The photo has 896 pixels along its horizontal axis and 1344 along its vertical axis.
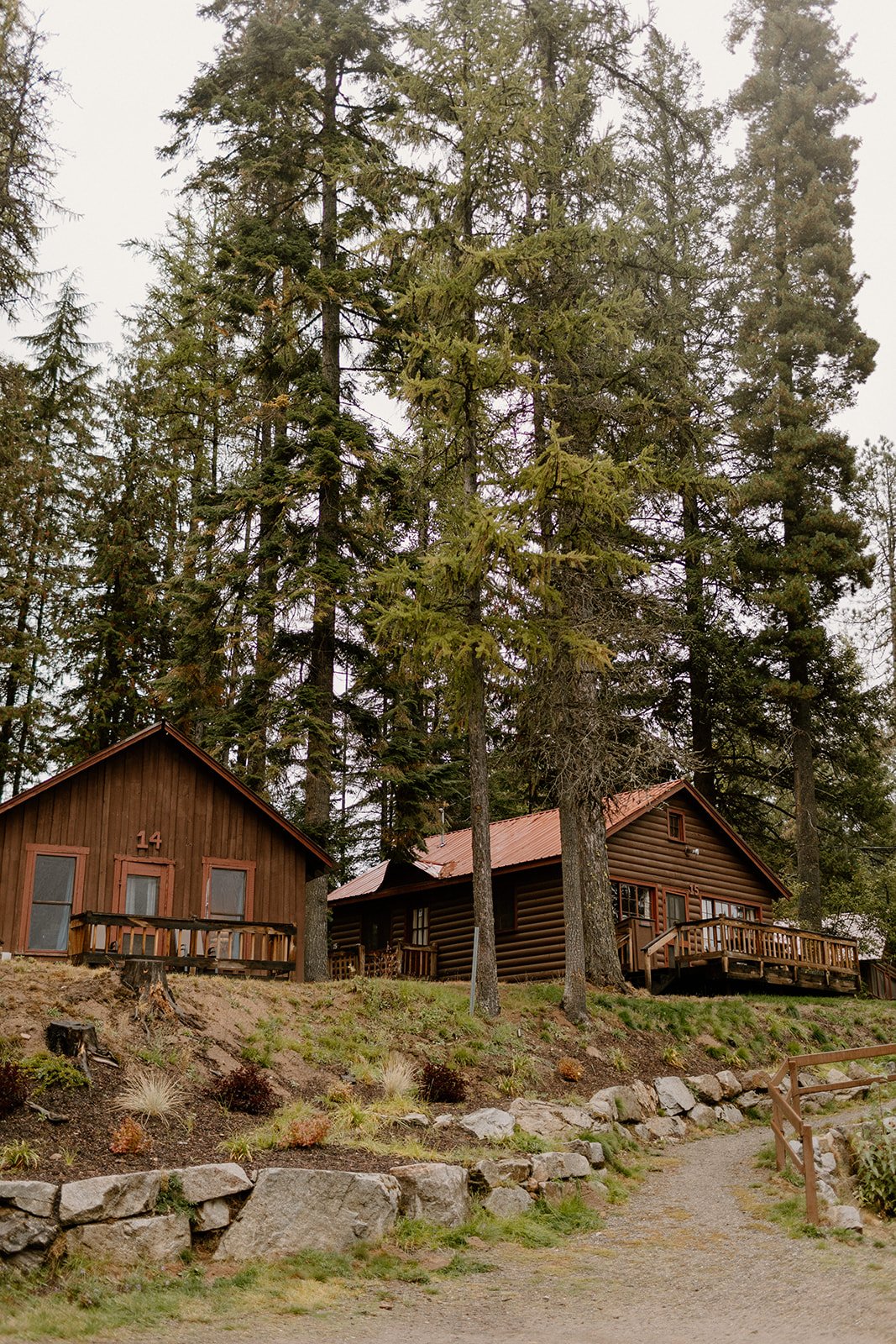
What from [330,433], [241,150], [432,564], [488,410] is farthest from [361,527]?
[241,150]

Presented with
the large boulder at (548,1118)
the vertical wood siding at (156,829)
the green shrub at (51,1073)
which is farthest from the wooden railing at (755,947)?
the green shrub at (51,1073)

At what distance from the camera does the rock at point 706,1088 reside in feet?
62.2

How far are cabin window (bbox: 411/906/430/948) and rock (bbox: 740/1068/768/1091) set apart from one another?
34.9 ft

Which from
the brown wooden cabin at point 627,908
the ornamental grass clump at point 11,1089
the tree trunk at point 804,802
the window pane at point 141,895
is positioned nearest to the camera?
the ornamental grass clump at point 11,1089

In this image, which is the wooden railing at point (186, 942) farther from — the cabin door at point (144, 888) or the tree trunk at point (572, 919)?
the tree trunk at point (572, 919)

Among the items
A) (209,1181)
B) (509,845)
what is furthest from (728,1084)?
(209,1181)

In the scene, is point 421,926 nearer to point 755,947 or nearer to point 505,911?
point 505,911

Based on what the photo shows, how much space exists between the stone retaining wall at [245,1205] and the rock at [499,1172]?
0.01 metres

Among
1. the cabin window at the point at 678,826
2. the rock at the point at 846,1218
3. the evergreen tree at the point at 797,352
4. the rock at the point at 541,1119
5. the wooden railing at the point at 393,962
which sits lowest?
the rock at the point at 846,1218

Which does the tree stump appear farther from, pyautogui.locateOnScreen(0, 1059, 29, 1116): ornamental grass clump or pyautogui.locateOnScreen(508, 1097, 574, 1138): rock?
pyautogui.locateOnScreen(508, 1097, 574, 1138): rock

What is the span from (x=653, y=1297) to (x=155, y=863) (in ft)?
44.0

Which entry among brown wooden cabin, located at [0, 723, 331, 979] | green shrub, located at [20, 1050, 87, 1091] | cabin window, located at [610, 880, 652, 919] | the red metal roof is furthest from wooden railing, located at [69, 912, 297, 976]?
cabin window, located at [610, 880, 652, 919]

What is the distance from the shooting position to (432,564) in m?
18.4

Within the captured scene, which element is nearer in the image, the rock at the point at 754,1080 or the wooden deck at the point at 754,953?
the rock at the point at 754,1080
